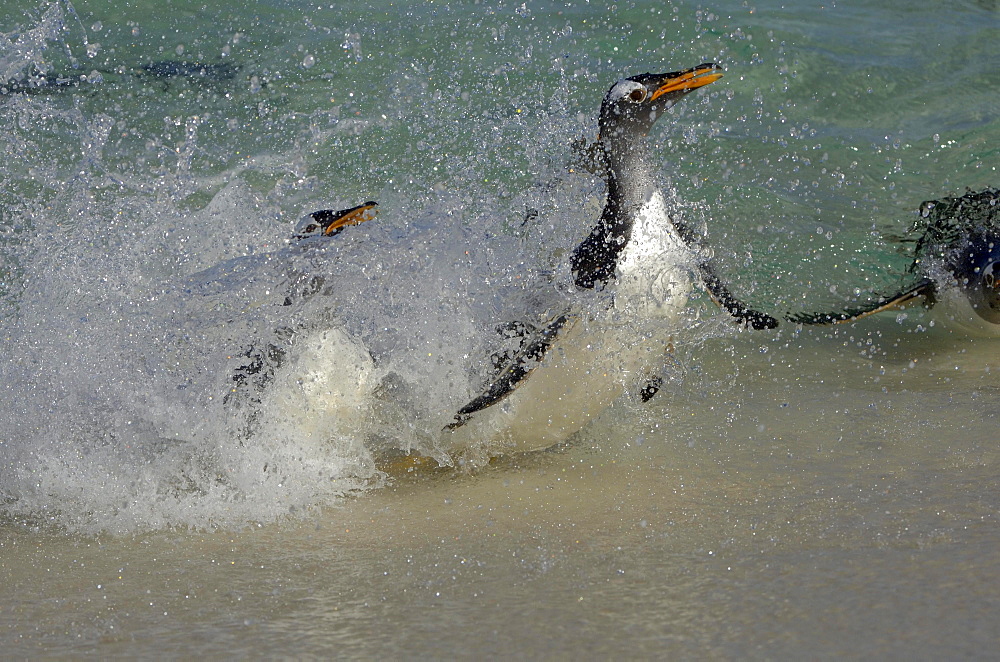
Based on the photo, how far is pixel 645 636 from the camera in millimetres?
1618

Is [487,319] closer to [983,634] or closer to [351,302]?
[351,302]

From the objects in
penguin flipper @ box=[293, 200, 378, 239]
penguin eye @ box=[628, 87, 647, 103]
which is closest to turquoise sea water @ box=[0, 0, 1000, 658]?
penguin flipper @ box=[293, 200, 378, 239]

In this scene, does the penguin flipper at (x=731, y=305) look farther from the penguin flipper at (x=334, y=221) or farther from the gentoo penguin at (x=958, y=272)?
the penguin flipper at (x=334, y=221)

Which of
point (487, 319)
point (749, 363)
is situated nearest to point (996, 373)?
point (749, 363)

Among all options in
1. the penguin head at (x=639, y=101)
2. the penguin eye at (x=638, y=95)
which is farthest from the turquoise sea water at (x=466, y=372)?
the penguin eye at (x=638, y=95)

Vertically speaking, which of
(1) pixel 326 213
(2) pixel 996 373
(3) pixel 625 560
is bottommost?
(2) pixel 996 373

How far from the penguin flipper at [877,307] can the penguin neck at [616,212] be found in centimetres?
122

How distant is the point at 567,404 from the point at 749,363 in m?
1.03

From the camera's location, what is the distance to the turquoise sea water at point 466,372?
1812 mm

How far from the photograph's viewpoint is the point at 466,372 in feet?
10.7

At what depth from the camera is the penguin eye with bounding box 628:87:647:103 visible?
3.29m

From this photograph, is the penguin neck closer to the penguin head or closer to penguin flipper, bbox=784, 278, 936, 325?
the penguin head

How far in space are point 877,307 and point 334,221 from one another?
2.40m

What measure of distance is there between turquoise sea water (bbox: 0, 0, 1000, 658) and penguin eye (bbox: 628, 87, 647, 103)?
31cm
